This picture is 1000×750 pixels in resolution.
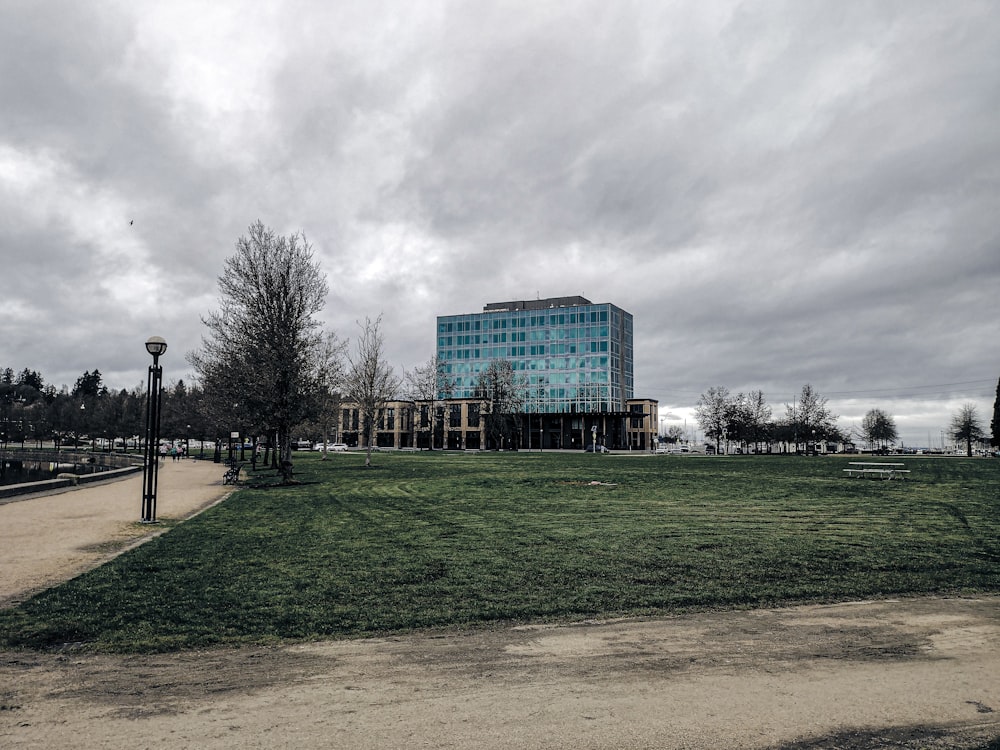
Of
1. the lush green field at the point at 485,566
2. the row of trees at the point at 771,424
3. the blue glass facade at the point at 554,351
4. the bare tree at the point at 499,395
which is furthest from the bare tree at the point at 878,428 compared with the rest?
the lush green field at the point at 485,566

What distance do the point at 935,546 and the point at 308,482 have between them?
26.6 m

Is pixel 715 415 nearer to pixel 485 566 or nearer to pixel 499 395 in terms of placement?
pixel 499 395

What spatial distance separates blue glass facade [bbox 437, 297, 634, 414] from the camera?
116375 millimetres

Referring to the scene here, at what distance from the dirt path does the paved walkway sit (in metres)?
4.29

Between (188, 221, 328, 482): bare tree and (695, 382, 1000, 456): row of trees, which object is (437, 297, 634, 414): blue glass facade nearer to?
(695, 382, 1000, 456): row of trees

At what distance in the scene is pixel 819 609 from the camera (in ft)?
26.2

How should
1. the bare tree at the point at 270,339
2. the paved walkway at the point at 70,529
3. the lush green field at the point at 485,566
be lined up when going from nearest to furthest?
the lush green field at the point at 485,566, the paved walkway at the point at 70,529, the bare tree at the point at 270,339

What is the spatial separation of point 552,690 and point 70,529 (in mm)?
14368

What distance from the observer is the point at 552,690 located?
5367 mm

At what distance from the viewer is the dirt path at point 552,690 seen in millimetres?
4535

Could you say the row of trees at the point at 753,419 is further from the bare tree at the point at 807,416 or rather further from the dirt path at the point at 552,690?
the dirt path at the point at 552,690

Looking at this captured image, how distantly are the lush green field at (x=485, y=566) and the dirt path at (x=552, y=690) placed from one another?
31.7 inches

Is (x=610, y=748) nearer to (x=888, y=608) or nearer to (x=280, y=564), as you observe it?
(x=888, y=608)

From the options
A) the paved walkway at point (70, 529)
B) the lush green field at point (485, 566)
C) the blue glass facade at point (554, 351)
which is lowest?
the paved walkway at point (70, 529)
